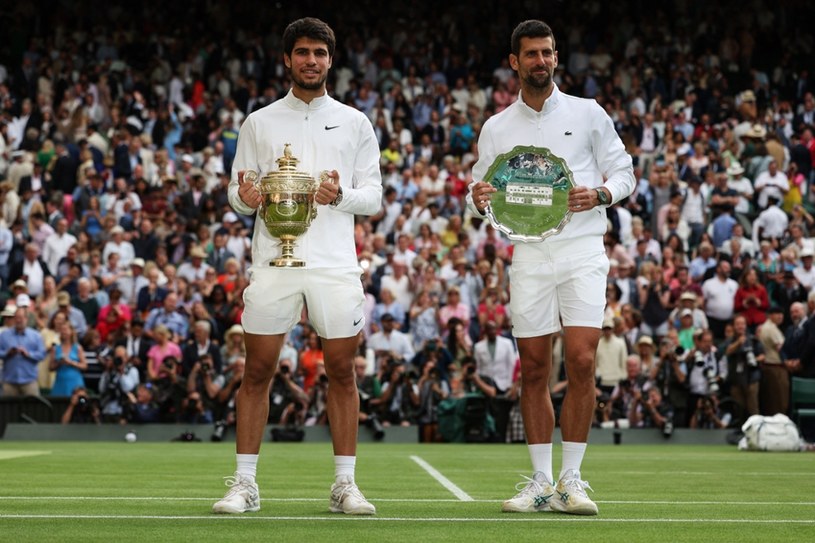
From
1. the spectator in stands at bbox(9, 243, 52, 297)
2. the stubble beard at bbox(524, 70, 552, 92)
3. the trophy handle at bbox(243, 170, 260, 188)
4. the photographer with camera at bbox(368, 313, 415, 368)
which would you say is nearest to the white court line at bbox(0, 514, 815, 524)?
the trophy handle at bbox(243, 170, 260, 188)

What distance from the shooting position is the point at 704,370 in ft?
67.9

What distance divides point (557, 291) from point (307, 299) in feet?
4.54

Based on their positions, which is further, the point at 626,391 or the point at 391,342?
the point at 391,342

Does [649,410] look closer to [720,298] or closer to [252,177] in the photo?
[720,298]

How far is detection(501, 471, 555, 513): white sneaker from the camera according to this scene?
308 inches

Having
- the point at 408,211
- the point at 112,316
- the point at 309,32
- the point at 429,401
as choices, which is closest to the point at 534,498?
the point at 309,32

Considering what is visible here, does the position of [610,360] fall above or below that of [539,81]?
below

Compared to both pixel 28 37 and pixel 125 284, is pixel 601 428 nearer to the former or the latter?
pixel 125 284

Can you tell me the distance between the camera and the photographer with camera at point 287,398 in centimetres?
2045

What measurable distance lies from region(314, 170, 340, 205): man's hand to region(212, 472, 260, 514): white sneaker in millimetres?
1506

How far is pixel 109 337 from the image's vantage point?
2214cm

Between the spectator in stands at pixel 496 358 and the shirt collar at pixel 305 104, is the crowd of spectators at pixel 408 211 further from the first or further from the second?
the shirt collar at pixel 305 104

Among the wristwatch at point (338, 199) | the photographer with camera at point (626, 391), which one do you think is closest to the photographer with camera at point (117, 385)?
the photographer with camera at point (626, 391)

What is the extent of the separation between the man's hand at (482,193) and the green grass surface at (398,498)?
1675 mm
